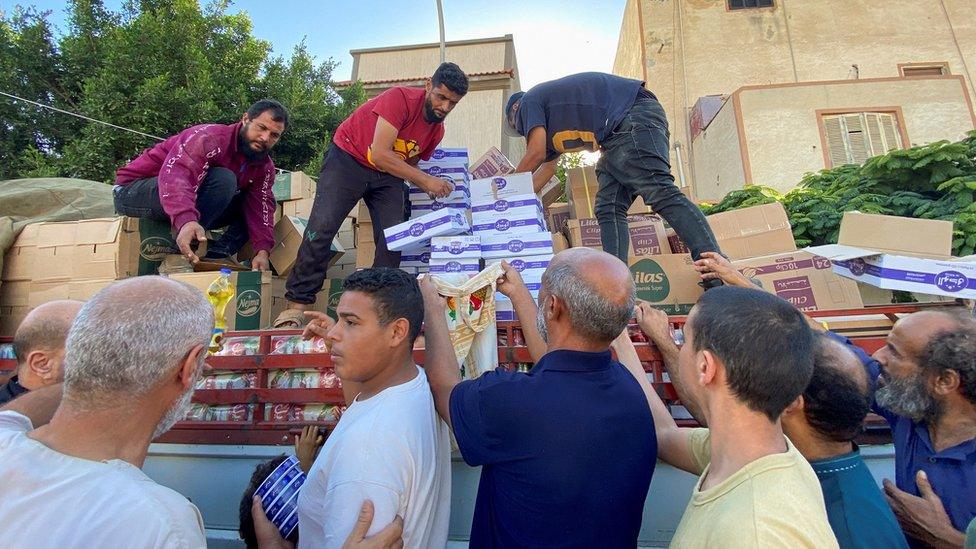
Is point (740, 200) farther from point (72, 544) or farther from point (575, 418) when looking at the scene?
point (72, 544)

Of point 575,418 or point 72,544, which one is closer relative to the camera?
point 72,544

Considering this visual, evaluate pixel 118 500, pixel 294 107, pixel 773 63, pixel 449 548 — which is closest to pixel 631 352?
pixel 449 548

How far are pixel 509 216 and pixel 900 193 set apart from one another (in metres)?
7.39

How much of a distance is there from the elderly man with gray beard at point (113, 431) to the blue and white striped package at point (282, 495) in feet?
2.22

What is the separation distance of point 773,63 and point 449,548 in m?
16.0

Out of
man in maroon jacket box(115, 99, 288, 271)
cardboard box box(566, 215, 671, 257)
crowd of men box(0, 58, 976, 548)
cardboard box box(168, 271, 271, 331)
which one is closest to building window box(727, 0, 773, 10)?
cardboard box box(566, 215, 671, 257)

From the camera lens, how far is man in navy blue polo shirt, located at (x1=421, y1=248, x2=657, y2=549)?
1306 millimetres

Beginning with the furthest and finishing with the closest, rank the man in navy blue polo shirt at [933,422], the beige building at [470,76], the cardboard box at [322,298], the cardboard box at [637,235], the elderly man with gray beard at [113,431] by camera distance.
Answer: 1. the beige building at [470,76]
2. the cardboard box at [637,235]
3. the cardboard box at [322,298]
4. the man in navy blue polo shirt at [933,422]
5. the elderly man with gray beard at [113,431]

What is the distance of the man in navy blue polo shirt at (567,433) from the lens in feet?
4.28

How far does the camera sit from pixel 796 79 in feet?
44.3

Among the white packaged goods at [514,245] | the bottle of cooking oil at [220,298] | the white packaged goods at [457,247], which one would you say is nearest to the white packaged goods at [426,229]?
the white packaged goods at [457,247]

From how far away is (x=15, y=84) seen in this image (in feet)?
25.3

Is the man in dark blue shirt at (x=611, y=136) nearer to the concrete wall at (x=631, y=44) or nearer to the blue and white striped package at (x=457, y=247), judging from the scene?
the blue and white striped package at (x=457, y=247)

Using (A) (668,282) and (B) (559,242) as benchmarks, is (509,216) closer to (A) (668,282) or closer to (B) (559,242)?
(B) (559,242)
